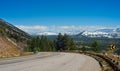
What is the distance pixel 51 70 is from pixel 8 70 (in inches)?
140

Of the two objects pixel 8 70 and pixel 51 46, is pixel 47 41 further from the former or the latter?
pixel 8 70

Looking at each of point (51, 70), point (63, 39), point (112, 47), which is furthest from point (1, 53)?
point (63, 39)

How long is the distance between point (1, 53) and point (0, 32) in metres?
14.9

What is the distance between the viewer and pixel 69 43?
428ft

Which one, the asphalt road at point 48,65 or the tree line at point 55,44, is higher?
the tree line at point 55,44

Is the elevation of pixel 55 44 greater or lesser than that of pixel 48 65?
greater

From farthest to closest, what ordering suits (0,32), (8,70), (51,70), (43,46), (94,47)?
(43,46)
(94,47)
(0,32)
(51,70)
(8,70)

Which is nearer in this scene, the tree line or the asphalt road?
the asphalt road

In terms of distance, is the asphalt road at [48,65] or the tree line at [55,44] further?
the tree line at [55,44]

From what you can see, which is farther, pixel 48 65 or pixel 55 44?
pixel 55 44

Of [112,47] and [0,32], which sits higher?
[0,32]

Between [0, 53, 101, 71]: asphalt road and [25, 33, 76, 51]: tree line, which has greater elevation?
[25, 33, 76, 51]: tree line

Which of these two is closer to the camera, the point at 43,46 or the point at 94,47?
the point at 94,47

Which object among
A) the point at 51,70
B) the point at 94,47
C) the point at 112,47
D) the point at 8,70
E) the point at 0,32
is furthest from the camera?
the point at 94,47
